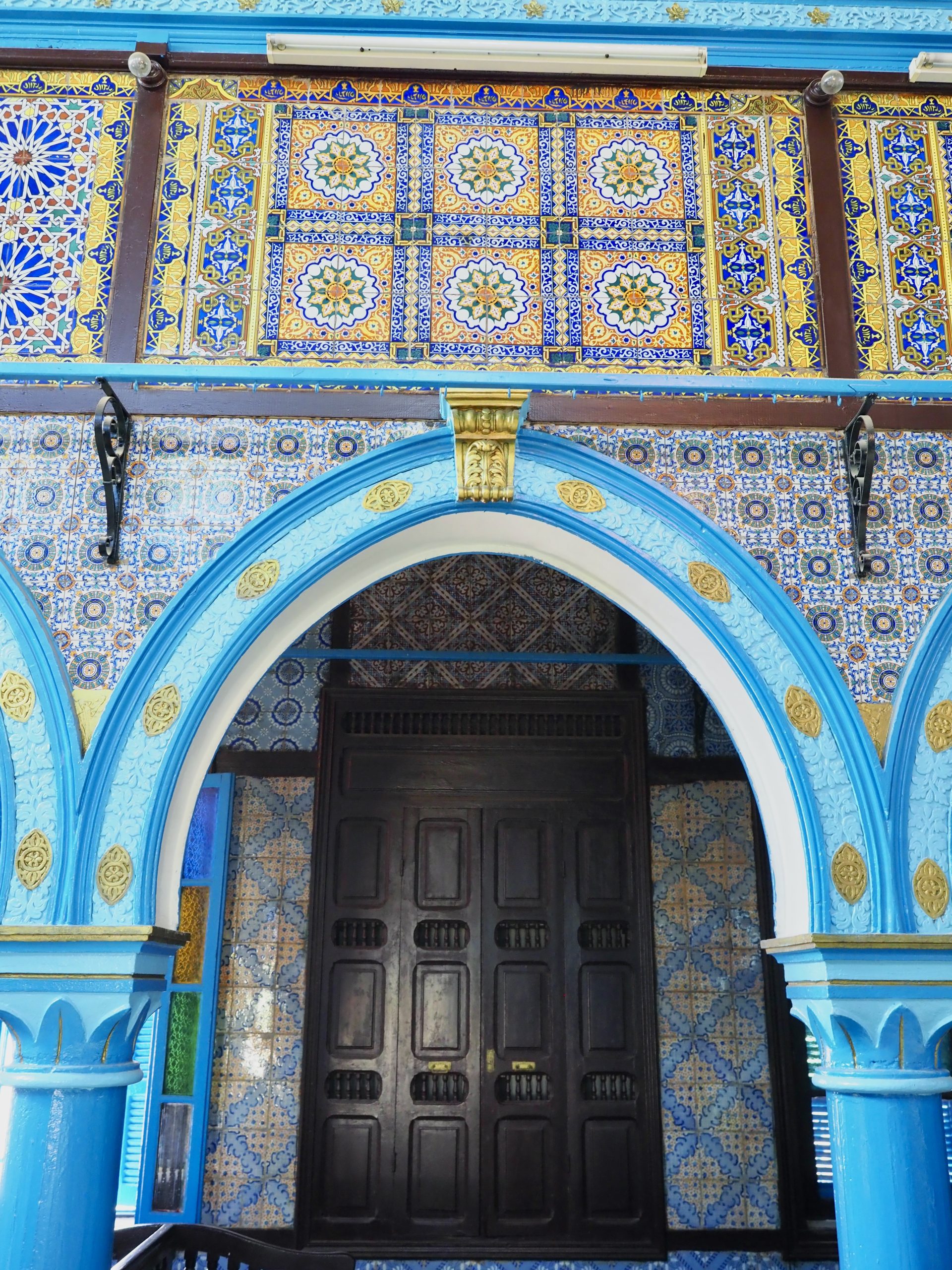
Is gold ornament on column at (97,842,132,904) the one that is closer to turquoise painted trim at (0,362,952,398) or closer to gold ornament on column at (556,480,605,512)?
turquoise painted trim at (0,362,952,398)

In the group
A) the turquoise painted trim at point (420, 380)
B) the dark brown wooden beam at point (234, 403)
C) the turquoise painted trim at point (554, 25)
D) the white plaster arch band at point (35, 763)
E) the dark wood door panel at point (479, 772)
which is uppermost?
the turquoise painted trim at point (554, 25)

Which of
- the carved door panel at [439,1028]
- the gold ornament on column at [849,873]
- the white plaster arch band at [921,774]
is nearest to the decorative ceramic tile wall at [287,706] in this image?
the carved door panel at [439,1028]

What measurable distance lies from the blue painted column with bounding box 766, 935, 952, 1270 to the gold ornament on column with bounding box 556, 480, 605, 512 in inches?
59.9

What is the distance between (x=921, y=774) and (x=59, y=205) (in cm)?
355

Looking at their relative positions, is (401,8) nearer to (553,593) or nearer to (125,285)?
(125,285)

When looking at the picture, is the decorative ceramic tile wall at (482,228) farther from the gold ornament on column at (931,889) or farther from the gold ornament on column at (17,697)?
the gold ornament on column at (931,889)

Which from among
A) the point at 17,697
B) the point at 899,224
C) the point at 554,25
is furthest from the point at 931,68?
the point at 17,697

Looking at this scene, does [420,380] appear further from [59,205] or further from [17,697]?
[17,697]

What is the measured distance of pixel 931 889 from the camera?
342cm

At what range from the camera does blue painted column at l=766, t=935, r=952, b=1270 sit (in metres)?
3.21

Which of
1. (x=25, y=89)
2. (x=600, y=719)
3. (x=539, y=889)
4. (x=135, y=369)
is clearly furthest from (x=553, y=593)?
(x=25, y=89)

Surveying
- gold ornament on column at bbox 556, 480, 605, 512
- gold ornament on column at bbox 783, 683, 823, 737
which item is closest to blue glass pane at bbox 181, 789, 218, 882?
gold ornament on column at bbox 556, 480, 605, 512

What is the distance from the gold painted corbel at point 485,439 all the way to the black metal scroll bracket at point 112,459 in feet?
3.54

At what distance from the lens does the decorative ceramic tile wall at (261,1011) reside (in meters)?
4.93
